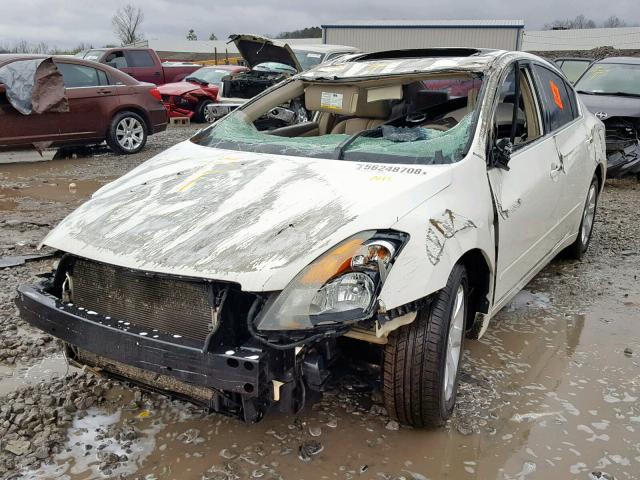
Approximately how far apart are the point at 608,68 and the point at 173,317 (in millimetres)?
9411

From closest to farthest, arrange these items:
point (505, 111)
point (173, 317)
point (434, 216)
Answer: point (173, 317), point (434, 216), point (505, 111)

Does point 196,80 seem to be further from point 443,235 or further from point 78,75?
point 443,235

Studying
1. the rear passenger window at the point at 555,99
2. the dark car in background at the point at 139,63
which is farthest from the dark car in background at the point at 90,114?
the rear passenger window at the point at 555,99

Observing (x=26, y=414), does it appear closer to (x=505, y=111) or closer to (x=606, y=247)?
(x=505, y=111)

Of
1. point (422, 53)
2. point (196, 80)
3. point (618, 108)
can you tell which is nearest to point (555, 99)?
point (422, 53)

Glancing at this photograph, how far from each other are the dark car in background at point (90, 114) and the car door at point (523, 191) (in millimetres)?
7529

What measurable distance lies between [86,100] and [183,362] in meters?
8.30

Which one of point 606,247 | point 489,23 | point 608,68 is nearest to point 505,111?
point 606,247

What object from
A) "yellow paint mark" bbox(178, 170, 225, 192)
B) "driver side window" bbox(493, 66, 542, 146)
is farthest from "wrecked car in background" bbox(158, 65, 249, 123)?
"yellow paint mark" bbox(178, 170, 225, 192)

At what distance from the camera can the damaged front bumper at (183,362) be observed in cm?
215

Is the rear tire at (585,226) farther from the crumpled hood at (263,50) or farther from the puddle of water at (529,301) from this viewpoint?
the crumpled hood at (263,50)

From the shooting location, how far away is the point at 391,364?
2.50m

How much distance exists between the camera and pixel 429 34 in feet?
104

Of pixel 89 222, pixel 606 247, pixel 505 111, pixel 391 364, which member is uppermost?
pixel 505 111
